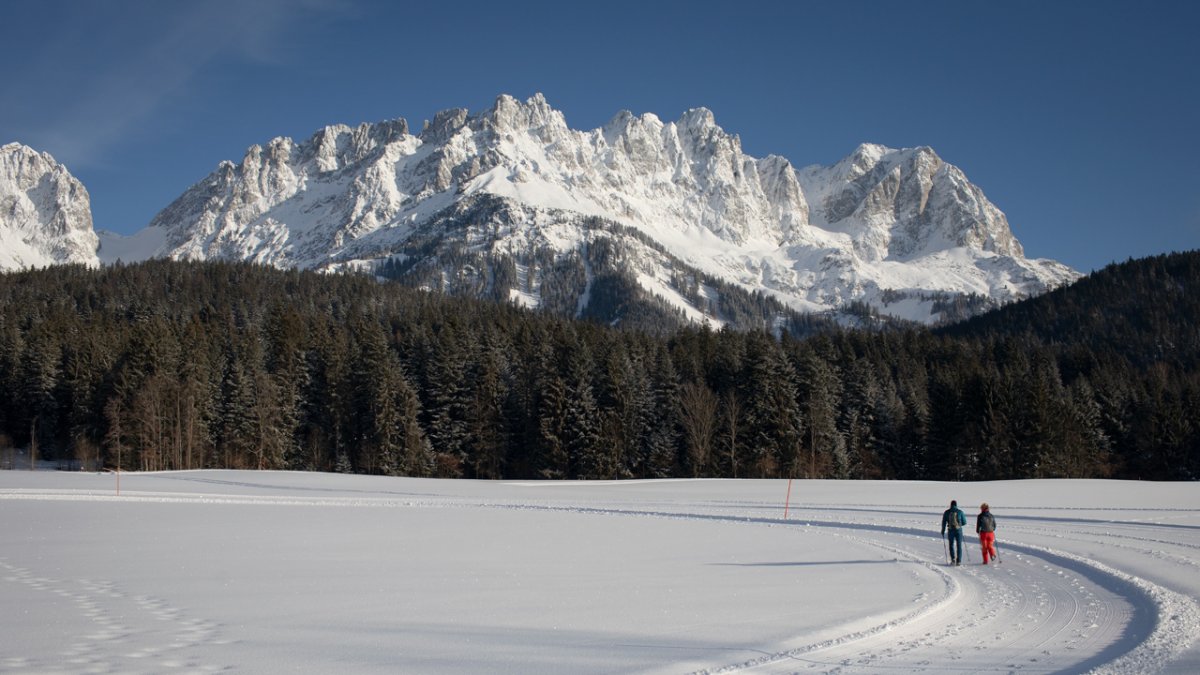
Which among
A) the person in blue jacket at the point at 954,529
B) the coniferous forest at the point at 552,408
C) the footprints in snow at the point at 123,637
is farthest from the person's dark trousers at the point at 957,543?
the coniferous forest at the point at 552,408

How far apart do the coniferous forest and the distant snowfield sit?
32857 mm

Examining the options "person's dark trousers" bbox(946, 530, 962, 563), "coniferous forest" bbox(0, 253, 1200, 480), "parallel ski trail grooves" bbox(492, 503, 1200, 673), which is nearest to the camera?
"parallel ski trail grooves" bbox(492, 503, 1200, 673)

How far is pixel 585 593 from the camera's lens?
520 inches

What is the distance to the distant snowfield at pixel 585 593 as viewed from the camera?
30.5 feet

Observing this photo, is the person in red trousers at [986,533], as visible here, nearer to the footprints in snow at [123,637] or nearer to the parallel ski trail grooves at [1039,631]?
the parallel ski trail grooves at [1039,631]

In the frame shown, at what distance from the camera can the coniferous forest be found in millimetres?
62031

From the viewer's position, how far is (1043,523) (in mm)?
27328

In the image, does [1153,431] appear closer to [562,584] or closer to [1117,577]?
[1117,577]

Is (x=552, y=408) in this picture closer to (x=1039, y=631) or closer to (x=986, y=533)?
(x=986, y=533)

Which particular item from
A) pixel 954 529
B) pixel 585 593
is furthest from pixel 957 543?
pixel 585 593

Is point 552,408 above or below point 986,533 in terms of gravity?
above

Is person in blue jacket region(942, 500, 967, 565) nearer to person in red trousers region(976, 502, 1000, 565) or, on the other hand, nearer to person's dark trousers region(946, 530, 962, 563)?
person's dark trousers region(946, 530, 962, 563)

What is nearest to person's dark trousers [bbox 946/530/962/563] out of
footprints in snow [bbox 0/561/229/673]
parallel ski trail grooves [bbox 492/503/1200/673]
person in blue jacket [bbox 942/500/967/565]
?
person in blue jacket [bbox 942/500/967/565]

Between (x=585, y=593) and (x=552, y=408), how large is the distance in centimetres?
4985
